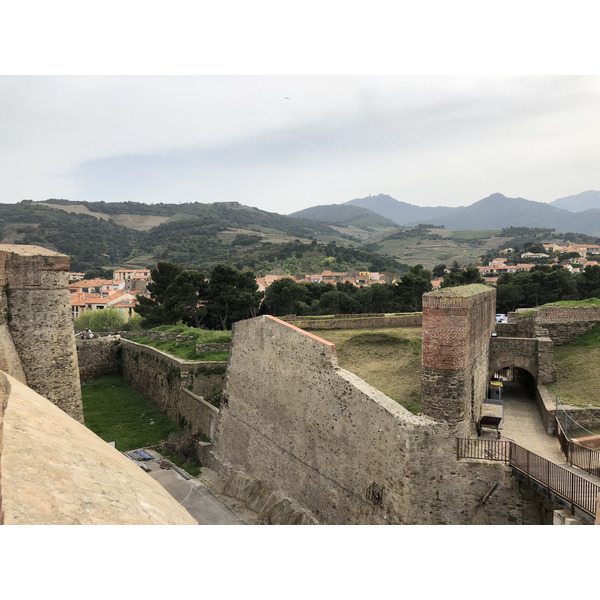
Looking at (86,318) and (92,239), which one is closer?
(86,318)

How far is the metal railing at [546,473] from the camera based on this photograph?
8.21 meters

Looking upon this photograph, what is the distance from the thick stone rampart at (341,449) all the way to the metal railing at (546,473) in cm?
35

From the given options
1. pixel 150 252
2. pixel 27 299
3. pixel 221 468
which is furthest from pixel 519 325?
pixel 150 252

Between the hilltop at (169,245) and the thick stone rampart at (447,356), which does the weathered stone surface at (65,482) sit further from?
the hilltop at (169,245)

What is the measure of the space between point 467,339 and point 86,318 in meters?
45.1

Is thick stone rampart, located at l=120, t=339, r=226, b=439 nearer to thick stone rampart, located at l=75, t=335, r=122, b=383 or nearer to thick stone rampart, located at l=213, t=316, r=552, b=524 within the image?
thick stone rampart, located at l=213, t=316, r=552, b=524

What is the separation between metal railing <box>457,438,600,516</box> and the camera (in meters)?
8.21

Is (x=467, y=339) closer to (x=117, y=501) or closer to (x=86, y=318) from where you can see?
(x=117, y=501)

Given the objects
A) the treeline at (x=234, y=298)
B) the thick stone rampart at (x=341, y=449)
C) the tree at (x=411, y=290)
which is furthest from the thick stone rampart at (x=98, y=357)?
the tree at (x=411, y=290)

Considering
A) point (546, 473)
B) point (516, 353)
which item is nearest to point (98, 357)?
point (516, 353)

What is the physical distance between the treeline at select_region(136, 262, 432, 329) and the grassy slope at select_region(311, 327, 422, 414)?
17.4 metres

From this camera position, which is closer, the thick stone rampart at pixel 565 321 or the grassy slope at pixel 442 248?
the thick stone rampart at pixel 565 321

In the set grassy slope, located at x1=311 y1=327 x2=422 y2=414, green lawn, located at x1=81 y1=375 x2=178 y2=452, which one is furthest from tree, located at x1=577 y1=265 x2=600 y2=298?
green lawn, located at x1=81 y1=375 x2=178 y2=452

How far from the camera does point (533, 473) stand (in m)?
9.01
